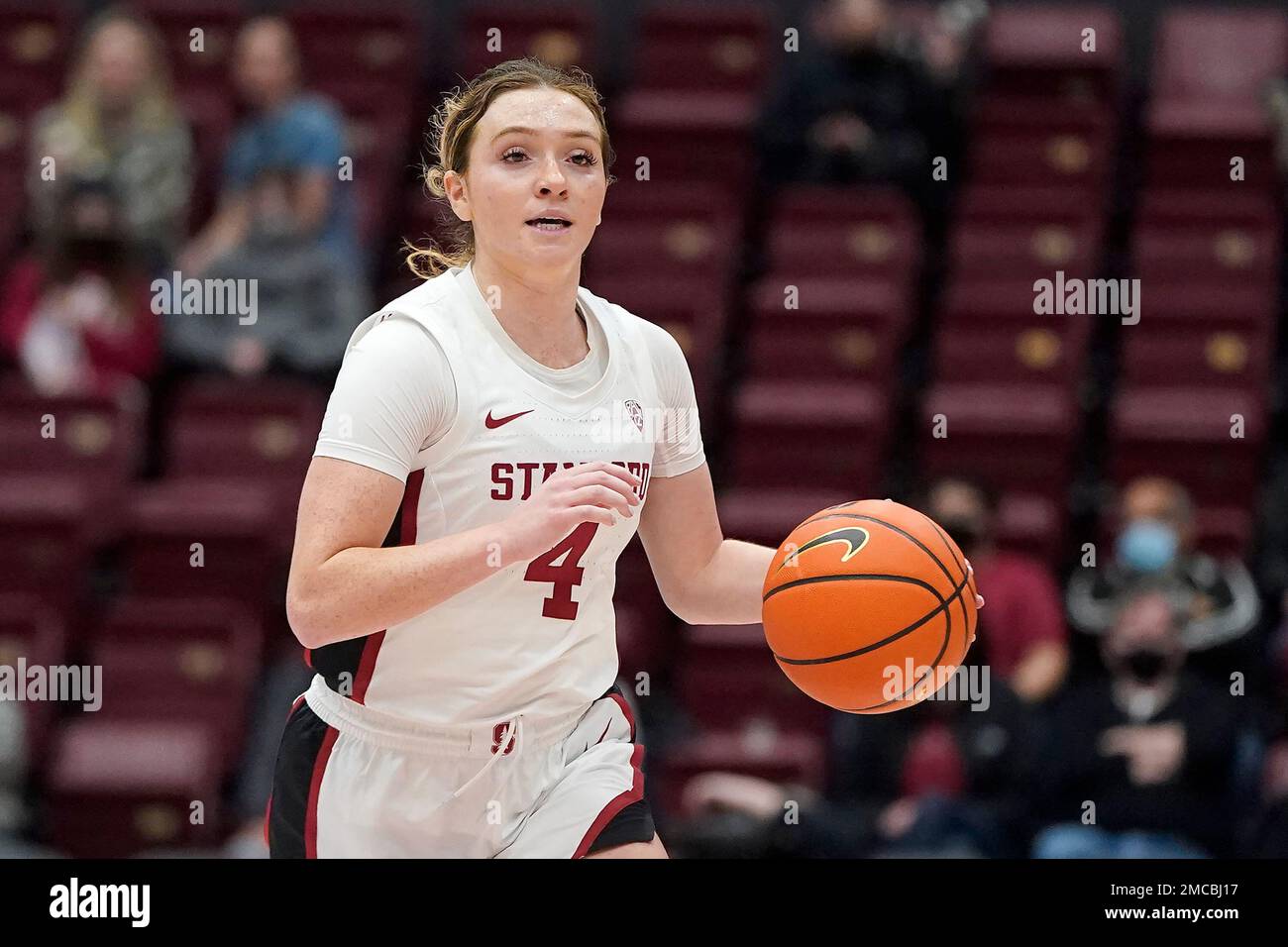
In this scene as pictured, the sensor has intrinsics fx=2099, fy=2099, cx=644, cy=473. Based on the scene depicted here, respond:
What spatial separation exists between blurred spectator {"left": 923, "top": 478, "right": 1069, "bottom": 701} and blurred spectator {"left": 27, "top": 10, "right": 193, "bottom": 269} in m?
3.14

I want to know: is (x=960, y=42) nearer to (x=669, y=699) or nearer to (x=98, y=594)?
(x=669, y=699)

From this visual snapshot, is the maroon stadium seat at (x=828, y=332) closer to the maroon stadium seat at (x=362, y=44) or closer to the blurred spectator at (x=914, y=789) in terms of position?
the blurred spectator at (x=914, y=789)

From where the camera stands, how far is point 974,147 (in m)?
8.37

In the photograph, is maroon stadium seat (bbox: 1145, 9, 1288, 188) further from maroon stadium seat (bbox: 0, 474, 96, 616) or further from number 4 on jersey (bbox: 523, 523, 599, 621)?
number 4 on jersey (bbox: 523, 523, 599, 621)

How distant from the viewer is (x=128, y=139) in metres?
7.92

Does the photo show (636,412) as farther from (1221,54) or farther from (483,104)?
(1221,54)

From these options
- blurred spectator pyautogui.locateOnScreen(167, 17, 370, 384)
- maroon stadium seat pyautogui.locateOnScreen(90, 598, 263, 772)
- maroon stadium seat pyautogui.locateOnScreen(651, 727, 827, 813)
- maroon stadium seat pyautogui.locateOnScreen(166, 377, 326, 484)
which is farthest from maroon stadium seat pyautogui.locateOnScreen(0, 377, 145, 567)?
maroon stadium seat pyautogui.locateOnScreen(651, 727, 827, 813)

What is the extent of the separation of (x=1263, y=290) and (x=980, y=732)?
252 cm

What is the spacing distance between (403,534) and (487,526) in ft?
0.75

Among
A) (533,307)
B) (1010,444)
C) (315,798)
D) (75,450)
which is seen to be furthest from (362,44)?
(315,798)

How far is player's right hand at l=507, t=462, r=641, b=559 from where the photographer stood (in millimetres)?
2936
